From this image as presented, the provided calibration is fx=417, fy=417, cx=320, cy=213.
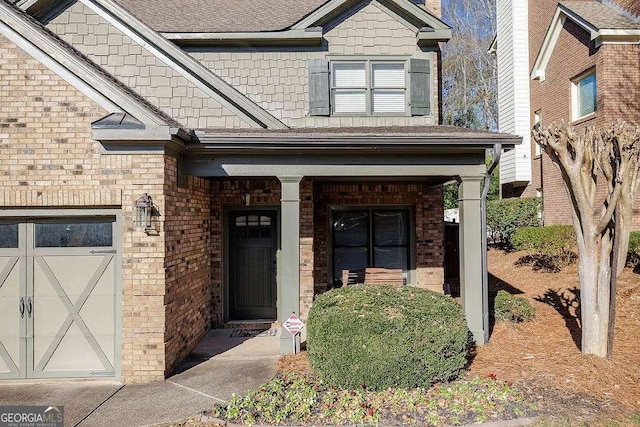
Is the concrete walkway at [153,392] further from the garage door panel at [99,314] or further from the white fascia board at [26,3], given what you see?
the white fascia board at [26,3]

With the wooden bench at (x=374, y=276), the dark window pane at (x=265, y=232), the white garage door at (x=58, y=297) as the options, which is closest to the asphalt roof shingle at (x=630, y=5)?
the wooden bench at (x=374, y=276)

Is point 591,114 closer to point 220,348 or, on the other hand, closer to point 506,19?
point 506,19

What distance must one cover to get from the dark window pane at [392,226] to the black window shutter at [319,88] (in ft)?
8.11

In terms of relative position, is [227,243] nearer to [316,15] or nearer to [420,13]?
[316,15]

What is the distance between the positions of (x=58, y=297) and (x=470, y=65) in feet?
Answer: 92.9

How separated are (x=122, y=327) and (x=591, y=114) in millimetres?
13484

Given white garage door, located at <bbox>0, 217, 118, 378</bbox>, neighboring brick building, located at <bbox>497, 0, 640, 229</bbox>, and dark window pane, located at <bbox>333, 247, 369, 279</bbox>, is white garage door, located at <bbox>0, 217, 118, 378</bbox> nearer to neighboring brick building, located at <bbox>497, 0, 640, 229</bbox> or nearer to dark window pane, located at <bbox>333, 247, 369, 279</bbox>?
dark window pane, located at <bbox>333, 247, 369, 279</bbox>

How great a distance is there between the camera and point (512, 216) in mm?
15273

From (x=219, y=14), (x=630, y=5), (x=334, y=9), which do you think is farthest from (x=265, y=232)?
(x=630, y=5)

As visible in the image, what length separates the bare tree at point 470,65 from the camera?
2709cm

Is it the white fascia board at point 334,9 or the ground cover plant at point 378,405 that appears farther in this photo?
the white fascia board at point 334,9

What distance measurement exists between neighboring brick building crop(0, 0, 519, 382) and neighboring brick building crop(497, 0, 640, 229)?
4435mm

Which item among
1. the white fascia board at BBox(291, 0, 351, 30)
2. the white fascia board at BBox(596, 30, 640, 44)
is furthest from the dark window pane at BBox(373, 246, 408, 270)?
the white fascia board at BBox(596, 30, 640, 44)

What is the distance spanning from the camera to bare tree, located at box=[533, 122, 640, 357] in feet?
18.1
